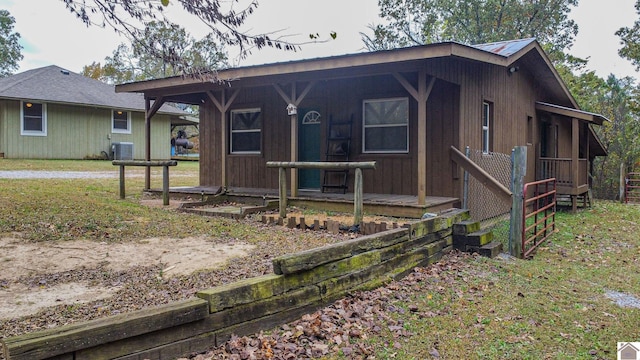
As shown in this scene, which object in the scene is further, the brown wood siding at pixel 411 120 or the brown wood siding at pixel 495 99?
the brown wood siding at pixel 411 120

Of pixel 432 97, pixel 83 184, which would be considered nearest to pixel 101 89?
pixel 83 184

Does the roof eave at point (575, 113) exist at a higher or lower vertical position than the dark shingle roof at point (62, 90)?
lower

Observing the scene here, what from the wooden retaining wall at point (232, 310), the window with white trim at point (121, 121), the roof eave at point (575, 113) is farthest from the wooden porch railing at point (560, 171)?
the window with white trim at point (121, 121)

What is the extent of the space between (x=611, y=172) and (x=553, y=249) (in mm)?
15863

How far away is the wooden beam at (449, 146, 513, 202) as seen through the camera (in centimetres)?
703

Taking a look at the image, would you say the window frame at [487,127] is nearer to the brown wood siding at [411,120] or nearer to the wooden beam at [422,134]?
the brown wood siding at [411,120]

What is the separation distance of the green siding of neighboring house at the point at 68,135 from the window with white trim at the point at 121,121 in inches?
7.0

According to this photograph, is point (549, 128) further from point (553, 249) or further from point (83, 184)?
point (83, 184)

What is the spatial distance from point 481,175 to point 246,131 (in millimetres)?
5874

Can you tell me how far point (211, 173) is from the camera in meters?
12.1

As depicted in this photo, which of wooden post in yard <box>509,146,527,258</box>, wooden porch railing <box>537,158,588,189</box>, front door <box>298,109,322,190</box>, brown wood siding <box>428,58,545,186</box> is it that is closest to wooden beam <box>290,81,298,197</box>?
front door <box>298,109,322,190</box>

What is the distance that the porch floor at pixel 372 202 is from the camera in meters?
7.57

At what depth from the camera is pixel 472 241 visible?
661 cm

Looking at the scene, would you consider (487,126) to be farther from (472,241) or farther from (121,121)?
(121,121)
